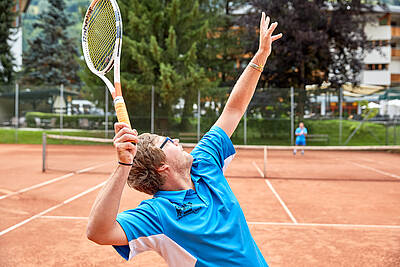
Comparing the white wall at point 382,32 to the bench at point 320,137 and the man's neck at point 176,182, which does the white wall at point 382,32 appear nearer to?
the bench at point 320,137

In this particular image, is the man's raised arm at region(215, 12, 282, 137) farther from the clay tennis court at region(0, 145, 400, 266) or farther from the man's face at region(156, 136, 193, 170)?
the clay tennis court at region(0, 145, 400, 266)

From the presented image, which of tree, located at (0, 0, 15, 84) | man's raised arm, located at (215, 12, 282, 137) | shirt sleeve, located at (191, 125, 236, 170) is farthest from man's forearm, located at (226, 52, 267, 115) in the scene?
tree, located at (0, 0, 15, 84)

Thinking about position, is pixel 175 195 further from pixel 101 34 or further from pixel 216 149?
pixel 101 34

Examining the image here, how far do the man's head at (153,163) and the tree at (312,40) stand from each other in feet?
69.1

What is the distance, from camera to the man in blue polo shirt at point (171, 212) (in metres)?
1.47

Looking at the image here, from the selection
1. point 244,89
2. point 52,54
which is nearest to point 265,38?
point 244,89

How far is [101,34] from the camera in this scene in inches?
103

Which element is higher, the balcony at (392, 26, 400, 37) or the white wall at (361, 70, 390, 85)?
the balcony at (392, 26, 400, 37)

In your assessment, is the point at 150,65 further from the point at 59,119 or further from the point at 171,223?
the point at 171,223

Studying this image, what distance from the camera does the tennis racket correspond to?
2.27m

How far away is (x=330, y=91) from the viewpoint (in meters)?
20.1

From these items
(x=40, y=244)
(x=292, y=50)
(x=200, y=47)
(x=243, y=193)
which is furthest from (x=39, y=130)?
(x=40, y=244)

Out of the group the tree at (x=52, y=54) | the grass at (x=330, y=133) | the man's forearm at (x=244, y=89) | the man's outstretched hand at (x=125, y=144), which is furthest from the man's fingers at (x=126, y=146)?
the tree at (x=52, y=54)

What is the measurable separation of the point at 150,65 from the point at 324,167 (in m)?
12.9
